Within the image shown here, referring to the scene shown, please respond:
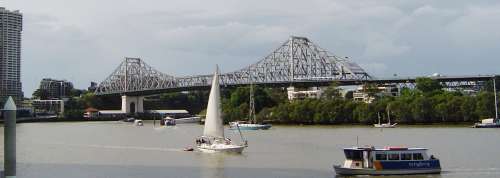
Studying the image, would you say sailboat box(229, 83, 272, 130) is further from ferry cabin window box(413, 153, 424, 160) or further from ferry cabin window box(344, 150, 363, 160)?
ferry cabin window box(413, 153, 424, 160)

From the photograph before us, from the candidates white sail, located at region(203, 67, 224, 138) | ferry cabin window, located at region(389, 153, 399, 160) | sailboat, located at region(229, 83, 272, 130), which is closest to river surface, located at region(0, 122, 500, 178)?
ferry cabin window, located at region(389, 153, 399, 160)

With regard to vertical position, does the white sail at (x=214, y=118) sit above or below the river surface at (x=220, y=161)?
above

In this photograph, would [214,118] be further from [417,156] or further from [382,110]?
[382,110]

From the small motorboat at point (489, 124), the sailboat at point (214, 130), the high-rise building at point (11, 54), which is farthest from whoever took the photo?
the high-rise building at point (11, 54)

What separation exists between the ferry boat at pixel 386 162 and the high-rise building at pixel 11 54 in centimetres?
10868

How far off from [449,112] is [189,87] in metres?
96.3

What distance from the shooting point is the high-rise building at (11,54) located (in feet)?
463

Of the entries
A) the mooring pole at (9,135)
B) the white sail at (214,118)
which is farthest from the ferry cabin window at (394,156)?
the mooring pole at (9,135)

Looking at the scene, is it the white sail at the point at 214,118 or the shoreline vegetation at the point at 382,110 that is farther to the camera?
the shoreline vegetation at the point at 382,110

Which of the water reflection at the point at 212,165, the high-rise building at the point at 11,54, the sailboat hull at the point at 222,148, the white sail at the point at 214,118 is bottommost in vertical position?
the water reflection at the point at 212,165

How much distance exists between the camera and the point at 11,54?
151 meters

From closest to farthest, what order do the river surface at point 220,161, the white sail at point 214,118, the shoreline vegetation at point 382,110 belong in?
the river surface at point 220,161, the white sail at point 214,118, the shoreline vegetation at point 382,110

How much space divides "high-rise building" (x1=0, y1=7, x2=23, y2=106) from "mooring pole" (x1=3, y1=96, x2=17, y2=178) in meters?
119

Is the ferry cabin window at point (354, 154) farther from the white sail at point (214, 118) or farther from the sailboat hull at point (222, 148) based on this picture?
the white sail at point (214, 118)
